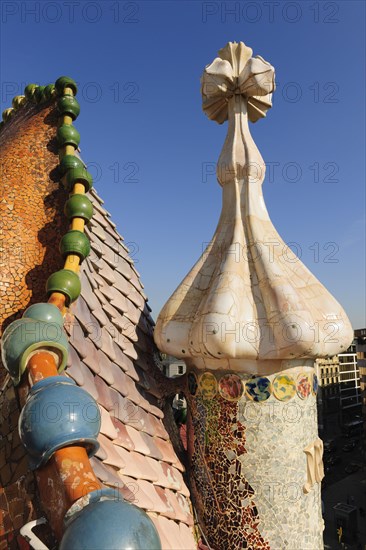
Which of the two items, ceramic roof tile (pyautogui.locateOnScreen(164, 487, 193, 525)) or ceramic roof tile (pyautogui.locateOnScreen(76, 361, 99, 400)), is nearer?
ceramic roof tile (pyautogui.locateOnScreen(76, 361, 99, 400))

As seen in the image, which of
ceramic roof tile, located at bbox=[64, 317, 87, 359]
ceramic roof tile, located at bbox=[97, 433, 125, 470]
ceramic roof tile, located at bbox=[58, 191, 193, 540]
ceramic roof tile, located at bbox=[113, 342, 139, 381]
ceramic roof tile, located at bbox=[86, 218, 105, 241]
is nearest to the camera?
ceramic roof tile, located at bbox=[97, 433, 125, 470]

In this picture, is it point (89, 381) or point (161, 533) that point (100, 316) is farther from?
point (161, 533)

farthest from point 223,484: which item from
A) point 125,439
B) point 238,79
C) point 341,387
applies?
point 341,387

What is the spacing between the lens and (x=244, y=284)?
3.92 m

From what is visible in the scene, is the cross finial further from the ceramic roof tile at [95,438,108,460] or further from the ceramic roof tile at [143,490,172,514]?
the ceramic roof tile at [143,490,172,514]

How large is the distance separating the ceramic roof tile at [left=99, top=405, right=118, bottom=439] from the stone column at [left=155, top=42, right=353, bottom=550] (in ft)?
3.09

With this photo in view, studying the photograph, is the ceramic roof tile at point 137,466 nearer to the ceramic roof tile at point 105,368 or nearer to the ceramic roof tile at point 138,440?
the ceramic roof tile at point 138,440

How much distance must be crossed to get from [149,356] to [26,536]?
275 centimetres

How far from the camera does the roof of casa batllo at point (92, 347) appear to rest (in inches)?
112

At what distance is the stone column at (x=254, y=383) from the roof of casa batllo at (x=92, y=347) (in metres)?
0.41

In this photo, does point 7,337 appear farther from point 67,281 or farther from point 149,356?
point 149,356

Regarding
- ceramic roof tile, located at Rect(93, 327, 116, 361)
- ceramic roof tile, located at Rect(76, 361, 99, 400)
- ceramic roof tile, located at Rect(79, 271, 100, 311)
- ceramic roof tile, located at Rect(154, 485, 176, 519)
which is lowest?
ceramic roof tile, located at Rect(154, 485, 176, 519)

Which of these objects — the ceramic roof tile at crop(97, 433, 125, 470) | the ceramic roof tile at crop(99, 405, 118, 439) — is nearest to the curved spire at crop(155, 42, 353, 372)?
the ceramic roof tile at crop(99, 405, 118, 439)

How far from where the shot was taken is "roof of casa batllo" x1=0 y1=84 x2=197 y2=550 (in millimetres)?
2854
